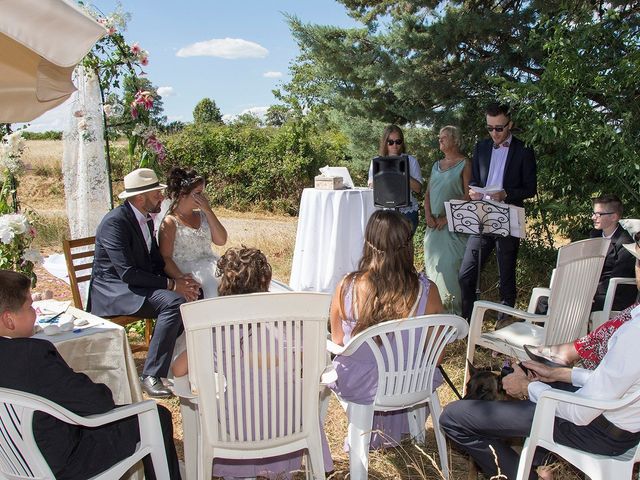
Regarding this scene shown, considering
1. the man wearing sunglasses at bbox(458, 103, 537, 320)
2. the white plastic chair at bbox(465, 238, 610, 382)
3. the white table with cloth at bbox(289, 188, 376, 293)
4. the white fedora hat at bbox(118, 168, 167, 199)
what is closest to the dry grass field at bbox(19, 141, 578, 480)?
the white plastic chair at bbox(465, 238, 610, 382)

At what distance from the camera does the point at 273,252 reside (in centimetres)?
920

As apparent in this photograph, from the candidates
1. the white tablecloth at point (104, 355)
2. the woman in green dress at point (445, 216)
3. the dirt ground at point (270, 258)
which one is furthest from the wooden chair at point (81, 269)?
the woman in green dress at point (445, 216)

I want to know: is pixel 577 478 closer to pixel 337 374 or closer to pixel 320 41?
pixel 337 374

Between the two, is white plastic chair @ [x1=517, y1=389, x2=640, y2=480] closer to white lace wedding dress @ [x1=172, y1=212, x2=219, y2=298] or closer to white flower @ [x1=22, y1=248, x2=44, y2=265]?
white lace wedding dress @ [x1=172, y1=212, x2=219, y2=298]

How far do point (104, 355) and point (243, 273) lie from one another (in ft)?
2.72

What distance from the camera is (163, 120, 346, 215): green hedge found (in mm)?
15141

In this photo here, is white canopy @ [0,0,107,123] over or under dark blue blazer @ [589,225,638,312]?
over

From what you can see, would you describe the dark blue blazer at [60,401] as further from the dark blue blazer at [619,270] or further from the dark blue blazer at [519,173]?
the dark blue blazer at [519,173]

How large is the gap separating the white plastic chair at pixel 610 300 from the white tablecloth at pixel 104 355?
10.8ft

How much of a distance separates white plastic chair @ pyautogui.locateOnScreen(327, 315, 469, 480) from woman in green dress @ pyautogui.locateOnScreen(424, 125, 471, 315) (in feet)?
9.38

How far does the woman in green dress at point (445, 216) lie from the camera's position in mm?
5461

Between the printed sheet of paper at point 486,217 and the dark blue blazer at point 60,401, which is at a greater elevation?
the printed sheet of paper at point 486,217

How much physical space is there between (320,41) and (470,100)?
2.32m

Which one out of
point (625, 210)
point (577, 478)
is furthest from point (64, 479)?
point (625, 210)
